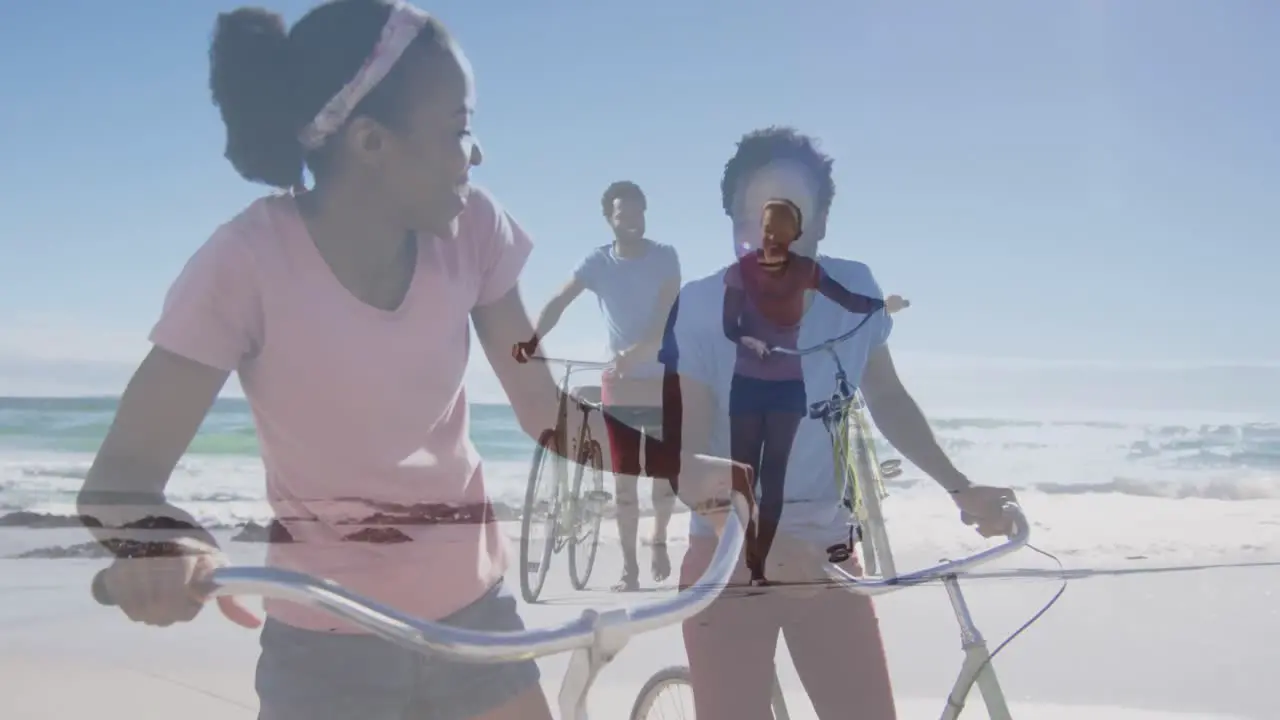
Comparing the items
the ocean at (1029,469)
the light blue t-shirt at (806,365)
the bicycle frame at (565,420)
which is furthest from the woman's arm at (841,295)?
the bicycle frame at (565,420)

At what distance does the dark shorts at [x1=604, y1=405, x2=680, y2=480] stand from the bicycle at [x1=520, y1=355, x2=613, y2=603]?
28 millimetres

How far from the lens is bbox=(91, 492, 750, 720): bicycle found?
61cm

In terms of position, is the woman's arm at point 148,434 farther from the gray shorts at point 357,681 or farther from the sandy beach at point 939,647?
the sandy beach at point 939,647

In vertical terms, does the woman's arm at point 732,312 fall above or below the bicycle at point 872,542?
above

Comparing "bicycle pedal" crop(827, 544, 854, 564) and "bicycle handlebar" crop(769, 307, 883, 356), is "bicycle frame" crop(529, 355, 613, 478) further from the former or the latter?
"bicycle pedal" crop(827, 544, 854, 564)

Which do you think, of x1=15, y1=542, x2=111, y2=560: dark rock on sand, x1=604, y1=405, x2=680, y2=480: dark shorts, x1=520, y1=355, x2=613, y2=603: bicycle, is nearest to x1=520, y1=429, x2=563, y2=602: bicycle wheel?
x1=520, y1=355, x2=613, y2=603: bicycle

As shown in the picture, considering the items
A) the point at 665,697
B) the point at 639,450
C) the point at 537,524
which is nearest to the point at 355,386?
the point at 639,450

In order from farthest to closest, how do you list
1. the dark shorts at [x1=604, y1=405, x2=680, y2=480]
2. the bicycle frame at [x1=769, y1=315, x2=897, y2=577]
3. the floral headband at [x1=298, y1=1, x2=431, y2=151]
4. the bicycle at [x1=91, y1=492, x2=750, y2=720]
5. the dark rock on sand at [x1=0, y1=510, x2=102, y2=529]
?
the bicycle frame at [x1=769, y1=315, x2=897, y2=577]
the dark shorts at [x1=604, y1=405, x2=680, y2=480]
the floral headband at [x1=298, y1=1, x2=431, y2=151]
the dark rock on sand at [x1=0, y1=510, x2=102, y2=529]
the bicycle at [x1=91, y1=492, x2=750, y2=720]

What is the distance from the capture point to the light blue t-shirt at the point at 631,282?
1.34 metres

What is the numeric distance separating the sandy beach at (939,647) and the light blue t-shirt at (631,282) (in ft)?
1.09

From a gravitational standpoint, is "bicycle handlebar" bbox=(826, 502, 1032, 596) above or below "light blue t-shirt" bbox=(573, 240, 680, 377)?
below

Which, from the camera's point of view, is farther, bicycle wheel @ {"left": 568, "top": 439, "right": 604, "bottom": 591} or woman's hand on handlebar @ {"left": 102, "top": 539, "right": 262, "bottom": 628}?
bicycle wheel @ {"left": 568, "top": 439, "right": 604, "bottom": 591}

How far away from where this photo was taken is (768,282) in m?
1.12

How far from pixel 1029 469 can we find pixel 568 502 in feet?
8.88
